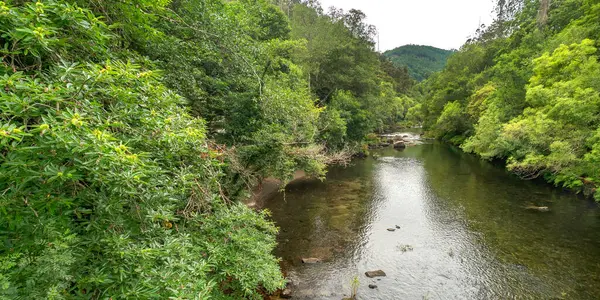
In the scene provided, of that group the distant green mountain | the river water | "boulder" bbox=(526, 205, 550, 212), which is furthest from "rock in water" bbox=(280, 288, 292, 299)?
the distant green mountain

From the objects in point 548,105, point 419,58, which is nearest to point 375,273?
point 548,105

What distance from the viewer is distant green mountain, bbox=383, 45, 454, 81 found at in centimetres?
13925

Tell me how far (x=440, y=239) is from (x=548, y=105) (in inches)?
540

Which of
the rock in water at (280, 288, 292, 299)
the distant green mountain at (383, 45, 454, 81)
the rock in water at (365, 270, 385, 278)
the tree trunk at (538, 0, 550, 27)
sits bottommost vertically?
the rock in water at (280, 288, 292, 299)

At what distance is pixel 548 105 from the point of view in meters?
18.0

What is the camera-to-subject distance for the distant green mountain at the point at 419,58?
457 ft

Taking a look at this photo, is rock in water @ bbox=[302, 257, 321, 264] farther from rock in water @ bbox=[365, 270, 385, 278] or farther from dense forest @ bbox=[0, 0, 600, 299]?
dense forest @ bbox=[0, 0, 600, 299]

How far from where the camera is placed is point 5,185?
238 cm

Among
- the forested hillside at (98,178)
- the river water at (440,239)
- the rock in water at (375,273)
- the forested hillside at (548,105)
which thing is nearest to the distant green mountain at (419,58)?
the forested hillside at (548,105)

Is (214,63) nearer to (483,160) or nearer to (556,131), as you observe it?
(556,131)

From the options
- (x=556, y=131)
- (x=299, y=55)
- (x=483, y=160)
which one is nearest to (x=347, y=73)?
(x=299, y=55)

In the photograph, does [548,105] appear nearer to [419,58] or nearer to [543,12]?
[543,12]

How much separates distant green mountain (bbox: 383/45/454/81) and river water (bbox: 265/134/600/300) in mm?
128310

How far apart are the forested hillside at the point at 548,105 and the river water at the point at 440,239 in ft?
7.49
